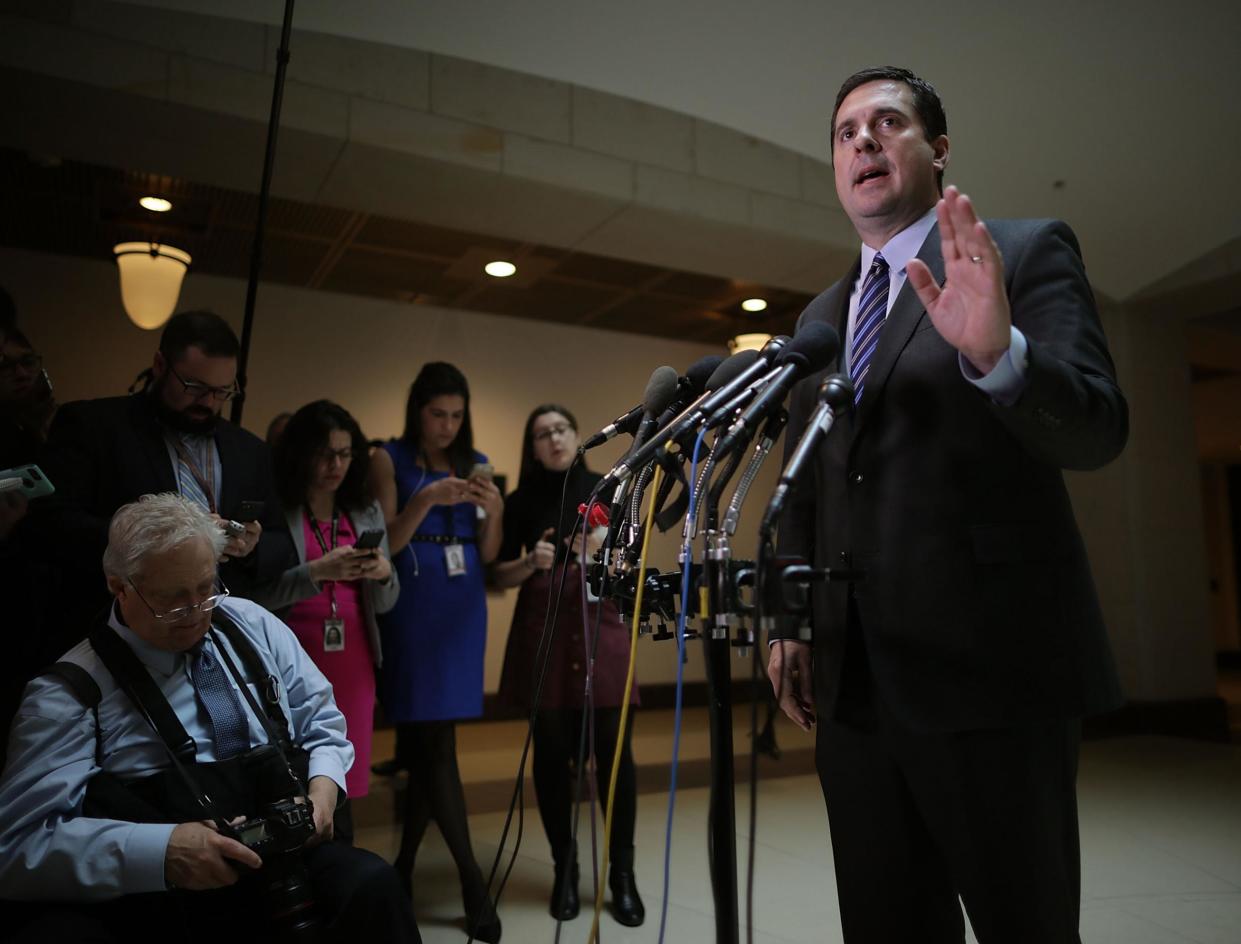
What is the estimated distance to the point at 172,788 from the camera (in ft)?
4.72

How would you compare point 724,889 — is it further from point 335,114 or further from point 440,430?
point 335,114

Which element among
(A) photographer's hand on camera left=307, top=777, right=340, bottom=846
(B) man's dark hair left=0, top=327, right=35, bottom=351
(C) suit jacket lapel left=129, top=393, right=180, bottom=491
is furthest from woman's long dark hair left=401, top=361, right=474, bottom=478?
(A) photographer's hand on camera left=307, top=777, right=340, bottom=846

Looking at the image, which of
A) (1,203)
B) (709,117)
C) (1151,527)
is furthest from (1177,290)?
(1,203)

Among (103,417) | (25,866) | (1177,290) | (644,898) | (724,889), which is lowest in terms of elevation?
(644,898)

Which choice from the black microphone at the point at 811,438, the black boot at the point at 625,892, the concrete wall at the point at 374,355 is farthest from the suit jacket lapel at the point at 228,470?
the concrete wall at the point at 374,355

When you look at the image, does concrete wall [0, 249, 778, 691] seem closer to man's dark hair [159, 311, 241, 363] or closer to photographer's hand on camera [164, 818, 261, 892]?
man's dark hair [159, 311, 241, 363]

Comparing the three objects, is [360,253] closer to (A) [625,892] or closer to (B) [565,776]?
(B) [565,776]

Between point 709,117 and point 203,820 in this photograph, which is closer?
point 203,820

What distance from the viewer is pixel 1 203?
4.68m

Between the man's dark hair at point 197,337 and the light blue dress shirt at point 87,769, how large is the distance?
2.41ft

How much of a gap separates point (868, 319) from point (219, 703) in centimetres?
131

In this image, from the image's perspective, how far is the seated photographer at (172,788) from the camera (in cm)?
131

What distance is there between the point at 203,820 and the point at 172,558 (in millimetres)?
441

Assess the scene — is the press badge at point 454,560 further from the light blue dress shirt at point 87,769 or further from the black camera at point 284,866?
the black camera at point 284,866
